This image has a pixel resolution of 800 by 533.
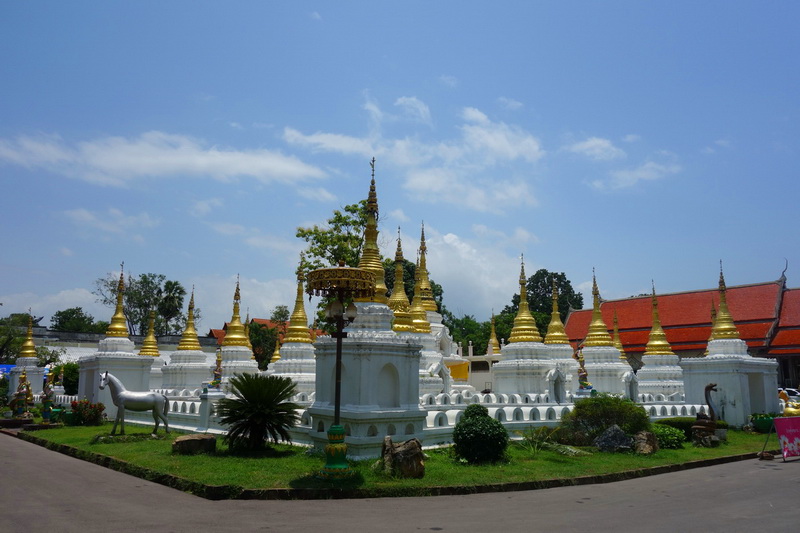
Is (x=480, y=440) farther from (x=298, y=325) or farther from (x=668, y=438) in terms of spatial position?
(x=298, y=325)

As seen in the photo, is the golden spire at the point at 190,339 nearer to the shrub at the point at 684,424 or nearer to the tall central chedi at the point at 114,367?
the tall central chedi at the point at 114,367

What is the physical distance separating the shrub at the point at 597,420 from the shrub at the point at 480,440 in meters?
4.31

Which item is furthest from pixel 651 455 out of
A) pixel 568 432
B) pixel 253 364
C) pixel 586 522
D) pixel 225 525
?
pixel 253 364

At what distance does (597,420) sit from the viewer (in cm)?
1784

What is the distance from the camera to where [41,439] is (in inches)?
749

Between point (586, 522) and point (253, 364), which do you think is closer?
point (586, 522)

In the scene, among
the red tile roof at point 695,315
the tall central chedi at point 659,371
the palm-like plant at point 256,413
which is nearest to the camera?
the palm-like plant at point 256,413

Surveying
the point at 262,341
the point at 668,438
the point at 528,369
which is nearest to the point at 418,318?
the point at 528,369

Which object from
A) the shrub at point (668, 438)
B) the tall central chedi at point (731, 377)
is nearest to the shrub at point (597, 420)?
the shrub at point (668, 438)

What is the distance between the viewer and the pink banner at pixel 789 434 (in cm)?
1688

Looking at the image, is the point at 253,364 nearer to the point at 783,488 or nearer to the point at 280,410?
the point at 280,410

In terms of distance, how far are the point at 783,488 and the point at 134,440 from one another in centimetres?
1551

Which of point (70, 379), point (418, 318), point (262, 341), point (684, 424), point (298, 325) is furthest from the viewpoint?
point (262, 341)

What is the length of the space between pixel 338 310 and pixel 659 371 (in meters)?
25.8
